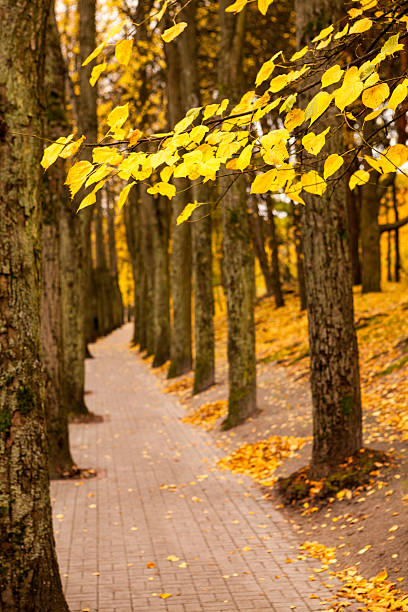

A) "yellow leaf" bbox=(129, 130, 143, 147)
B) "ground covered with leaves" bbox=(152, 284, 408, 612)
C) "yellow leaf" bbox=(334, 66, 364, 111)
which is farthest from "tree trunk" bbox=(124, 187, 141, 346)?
"yellow leaf" bbox=(334, 66, 364, 111)

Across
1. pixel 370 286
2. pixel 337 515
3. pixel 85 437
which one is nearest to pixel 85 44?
pixel 85 437

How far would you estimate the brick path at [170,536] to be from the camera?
212 inches

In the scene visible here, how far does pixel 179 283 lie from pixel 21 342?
49.4 feet

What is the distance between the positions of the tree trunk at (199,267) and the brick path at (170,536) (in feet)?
12.6

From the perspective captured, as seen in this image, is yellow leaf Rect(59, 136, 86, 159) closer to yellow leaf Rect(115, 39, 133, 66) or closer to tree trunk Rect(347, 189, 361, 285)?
yellow leaf Rect(115, 39, 133, 66)

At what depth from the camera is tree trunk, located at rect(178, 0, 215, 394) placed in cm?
1614

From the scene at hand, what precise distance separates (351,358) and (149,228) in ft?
65.6

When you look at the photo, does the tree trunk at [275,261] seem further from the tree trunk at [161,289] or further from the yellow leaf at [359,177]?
the yellow leaf at [359,177]

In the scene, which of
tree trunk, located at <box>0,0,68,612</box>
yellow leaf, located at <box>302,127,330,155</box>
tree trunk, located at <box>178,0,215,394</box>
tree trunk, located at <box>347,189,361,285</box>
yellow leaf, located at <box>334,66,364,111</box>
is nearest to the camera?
yellow leaf, located at <box>334,66,364,111</box>

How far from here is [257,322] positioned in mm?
24422

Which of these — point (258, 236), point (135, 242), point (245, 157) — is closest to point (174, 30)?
point (245, 157)

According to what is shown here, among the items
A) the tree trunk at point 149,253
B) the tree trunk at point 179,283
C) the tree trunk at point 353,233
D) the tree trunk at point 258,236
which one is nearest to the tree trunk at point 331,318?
the tree trunk at point 179,283

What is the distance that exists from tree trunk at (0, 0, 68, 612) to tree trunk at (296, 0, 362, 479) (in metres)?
3.80

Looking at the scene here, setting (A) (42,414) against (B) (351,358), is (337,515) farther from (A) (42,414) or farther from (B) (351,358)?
(A) (42,414)
